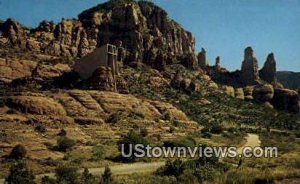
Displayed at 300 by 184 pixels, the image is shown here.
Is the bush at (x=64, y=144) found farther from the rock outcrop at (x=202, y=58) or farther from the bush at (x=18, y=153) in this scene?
the rock outcrop at (x=202, y=58)

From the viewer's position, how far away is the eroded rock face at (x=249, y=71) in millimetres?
154625

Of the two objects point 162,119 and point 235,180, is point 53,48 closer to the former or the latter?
point 162,119

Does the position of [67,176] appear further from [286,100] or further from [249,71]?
[249,71]

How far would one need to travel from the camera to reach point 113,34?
477ft

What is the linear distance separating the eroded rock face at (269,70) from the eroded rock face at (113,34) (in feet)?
92.1

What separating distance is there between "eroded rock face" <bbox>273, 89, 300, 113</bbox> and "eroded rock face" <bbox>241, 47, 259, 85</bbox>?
49.9ft

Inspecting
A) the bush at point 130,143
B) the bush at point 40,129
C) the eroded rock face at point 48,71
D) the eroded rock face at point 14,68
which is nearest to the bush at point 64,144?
the bush at point 130,143

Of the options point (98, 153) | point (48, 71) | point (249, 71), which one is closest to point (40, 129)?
point (98, 153)

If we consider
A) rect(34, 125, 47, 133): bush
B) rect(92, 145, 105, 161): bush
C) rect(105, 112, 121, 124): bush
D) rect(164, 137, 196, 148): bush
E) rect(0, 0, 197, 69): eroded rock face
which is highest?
rect(0, 0, 197, 69): eroded rock face

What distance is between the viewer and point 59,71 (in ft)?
284

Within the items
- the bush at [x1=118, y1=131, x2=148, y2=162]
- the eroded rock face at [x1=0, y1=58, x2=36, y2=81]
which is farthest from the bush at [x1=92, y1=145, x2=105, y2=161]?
the eroded rock face at [x1=0, y1=58, x2=36, y2=81]

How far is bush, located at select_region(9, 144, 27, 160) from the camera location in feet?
145

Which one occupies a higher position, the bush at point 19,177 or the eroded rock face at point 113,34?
the eroded rock face at point 113,34

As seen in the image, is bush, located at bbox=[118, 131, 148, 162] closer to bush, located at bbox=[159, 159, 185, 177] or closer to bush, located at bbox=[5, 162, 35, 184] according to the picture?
bush, located at bbox=[159, 159, 185, 177]
